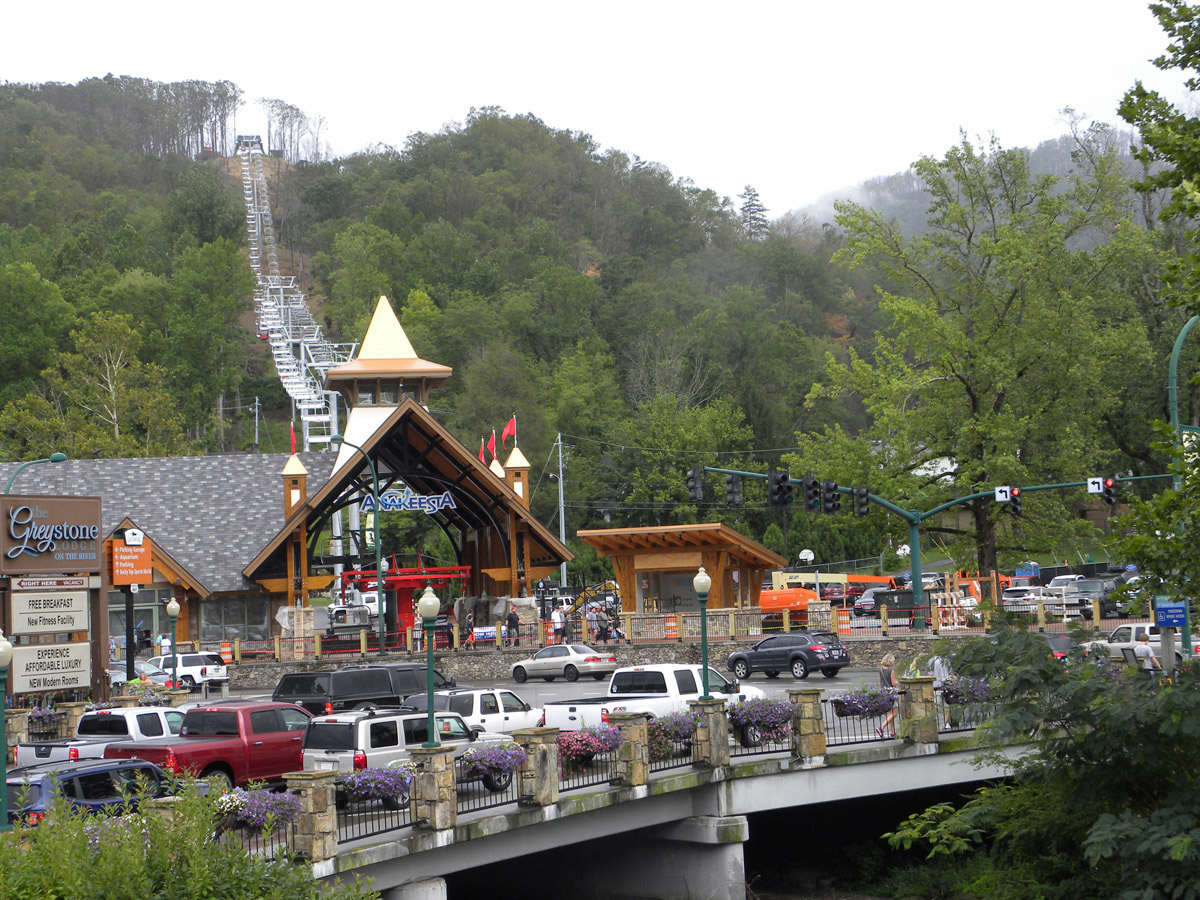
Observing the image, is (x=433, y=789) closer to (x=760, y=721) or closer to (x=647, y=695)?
Result: (x=760, y=721)

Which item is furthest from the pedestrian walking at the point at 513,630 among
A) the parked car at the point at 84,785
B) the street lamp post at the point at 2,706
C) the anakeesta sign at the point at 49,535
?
the street lamp post at the point at 2,706

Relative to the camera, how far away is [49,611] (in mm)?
25703

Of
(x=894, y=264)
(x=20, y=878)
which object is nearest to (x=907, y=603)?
(x=894, y=264)

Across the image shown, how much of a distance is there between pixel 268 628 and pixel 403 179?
335ft

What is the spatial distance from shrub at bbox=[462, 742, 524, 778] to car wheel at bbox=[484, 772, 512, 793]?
0.17m

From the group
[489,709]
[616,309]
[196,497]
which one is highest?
[616,309]

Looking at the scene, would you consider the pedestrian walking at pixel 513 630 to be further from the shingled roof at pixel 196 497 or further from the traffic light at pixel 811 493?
the traffic light at pixel 811 493

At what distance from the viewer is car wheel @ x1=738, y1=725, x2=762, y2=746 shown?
2133cm

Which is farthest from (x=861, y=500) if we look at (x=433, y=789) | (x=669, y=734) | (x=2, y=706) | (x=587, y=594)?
(x=2, y=706)

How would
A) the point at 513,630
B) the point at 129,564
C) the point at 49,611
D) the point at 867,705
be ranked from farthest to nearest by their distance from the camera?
the point at 513,630
the point at 129,564
the point at 49,611
the point at 867,705

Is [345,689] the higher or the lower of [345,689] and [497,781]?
the higher

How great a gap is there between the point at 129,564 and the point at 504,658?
1670 cm

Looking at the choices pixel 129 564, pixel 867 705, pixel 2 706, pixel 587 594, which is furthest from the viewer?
pixel 587 594

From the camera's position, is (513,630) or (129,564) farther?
(513,630)
